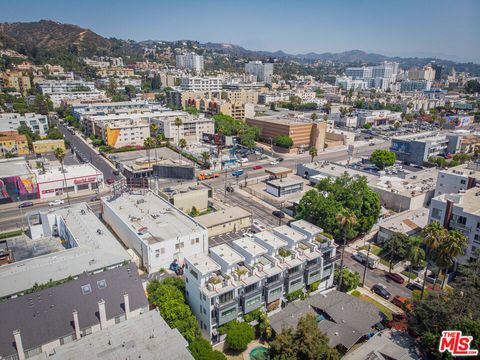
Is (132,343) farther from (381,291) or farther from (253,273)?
(381,291)

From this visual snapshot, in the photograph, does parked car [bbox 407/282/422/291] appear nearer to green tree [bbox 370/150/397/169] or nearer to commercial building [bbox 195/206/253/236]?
commercial building [bbox 195/206/253/236]

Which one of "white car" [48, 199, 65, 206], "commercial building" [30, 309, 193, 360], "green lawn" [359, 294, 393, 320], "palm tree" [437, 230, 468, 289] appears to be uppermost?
"palm tree" [437, 230, 468, 289]

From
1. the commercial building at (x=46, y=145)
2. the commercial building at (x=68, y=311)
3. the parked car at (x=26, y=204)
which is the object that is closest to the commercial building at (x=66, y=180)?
the parked car at (x=26, y=204)

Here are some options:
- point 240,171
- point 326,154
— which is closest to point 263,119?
point 326,154

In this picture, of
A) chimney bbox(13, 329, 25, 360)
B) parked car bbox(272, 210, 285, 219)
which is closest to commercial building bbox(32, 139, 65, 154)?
parked car bbox(272, 210, 285, 219)

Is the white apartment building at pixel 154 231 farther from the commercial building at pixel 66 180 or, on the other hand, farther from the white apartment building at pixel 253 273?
the commercial building at pixel 66 180
